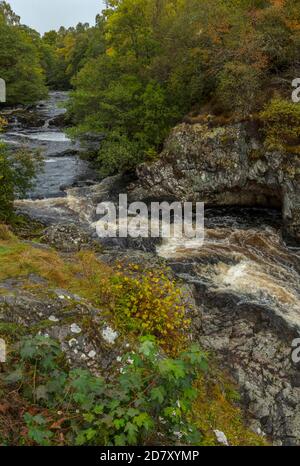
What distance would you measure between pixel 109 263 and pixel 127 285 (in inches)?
99.5

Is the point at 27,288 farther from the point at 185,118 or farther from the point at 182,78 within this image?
the point at 182,78

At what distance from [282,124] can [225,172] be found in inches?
101

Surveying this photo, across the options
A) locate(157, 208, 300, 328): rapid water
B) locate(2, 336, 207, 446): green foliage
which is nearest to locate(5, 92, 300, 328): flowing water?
locate(157, 208, 300, 328): rapid water

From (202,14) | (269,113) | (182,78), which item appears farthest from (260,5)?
(269,113)

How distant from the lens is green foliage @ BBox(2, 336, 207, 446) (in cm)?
365

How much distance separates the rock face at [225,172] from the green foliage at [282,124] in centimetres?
44

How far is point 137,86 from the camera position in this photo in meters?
17.8

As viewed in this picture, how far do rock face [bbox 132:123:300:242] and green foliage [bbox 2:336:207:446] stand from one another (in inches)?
387

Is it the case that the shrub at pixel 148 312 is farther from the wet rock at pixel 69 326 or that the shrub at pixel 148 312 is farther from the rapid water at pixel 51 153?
the rapid water at pixel 51 153

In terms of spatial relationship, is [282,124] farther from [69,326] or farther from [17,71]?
[17,71]

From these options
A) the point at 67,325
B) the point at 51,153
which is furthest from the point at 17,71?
the point at 67,325

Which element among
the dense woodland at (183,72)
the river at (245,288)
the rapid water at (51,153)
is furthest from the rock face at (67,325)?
the dense woodland at (183,72)

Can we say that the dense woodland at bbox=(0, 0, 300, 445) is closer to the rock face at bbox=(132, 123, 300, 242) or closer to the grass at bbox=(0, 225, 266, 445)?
the grass at bbox=(0, 225, 266, 445)

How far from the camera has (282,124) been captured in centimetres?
1322
